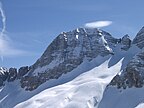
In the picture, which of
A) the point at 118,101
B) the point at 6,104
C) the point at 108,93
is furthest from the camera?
the point at 6,104

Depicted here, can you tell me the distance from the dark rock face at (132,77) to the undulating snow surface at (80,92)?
728 cm

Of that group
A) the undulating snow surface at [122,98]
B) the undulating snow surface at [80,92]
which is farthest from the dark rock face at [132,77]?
the undulating snow surface at [80,92]

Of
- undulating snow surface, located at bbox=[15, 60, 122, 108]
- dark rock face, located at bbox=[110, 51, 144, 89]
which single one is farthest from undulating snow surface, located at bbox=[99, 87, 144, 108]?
undulating snow surface, located at bbox=[15, 60, 122, 108]

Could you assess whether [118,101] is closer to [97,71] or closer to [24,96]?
[97,71]

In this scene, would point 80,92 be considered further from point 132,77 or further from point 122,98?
point 122,98

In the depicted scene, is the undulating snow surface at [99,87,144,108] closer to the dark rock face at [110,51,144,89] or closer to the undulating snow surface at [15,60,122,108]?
the dark rock face at [110,51,144,89]

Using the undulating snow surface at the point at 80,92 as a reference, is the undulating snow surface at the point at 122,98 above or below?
below

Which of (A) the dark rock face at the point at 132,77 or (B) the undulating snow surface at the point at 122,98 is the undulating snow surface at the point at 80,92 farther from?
(A) the dark rock face at the point at 132,77

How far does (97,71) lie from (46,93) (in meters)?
26.5

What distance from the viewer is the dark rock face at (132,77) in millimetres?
153750

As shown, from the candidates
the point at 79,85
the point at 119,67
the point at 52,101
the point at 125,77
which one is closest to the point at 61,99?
the point at 52,101

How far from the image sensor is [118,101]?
14525 centimetres

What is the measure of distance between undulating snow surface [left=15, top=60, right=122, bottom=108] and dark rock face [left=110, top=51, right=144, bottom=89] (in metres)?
7.28

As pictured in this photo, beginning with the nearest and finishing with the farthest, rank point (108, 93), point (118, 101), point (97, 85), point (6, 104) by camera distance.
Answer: point (118, 101) < point (108, 93) < point (97, 85) < point (6, 104)
